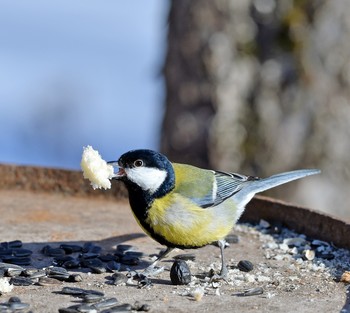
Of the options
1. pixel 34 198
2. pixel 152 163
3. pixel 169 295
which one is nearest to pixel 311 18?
pixel 34 198

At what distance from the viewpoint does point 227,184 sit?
433 centimetres

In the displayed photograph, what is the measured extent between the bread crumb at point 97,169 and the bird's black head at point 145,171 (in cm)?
6

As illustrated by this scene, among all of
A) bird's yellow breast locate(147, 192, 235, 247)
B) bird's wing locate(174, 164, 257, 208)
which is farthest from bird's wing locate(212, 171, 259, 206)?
bird's yellow breast locate(147, 192, 235, 247)

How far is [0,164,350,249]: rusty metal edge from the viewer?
443 cm

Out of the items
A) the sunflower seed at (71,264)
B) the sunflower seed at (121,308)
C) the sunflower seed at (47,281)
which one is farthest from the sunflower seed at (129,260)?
the sunflower seed at (121,308)

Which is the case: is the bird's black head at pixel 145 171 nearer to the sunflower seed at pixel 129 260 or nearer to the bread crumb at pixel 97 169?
the bread crumb at pixel 97 169

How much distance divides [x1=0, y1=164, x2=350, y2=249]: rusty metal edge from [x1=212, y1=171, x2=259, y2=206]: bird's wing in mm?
449

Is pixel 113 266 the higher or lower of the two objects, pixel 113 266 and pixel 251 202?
the lower

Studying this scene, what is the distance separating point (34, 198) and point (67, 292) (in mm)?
2066

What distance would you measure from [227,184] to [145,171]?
1.95 ft

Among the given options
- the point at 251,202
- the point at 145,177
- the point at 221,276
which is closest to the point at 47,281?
the point at 145,177

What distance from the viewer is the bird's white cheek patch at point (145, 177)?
3.93 m

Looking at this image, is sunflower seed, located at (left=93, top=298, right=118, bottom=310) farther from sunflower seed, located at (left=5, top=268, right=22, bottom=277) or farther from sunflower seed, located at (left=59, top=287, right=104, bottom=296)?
sunflower seed, located at (left=5, top=268, right=22, bottom=277)

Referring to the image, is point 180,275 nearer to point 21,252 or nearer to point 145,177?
point 145,177
